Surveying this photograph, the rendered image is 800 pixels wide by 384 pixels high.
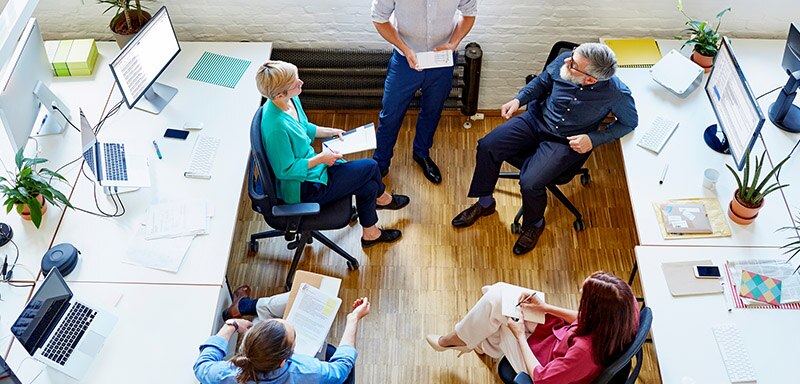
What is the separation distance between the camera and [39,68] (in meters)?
3.77

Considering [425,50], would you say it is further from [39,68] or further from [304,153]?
[39,68]

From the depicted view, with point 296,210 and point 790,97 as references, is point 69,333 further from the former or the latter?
point 790,97

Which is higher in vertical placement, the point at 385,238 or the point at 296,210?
the point at 296,210

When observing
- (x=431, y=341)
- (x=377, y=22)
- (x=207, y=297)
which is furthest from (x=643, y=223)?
(x=207, y=297)

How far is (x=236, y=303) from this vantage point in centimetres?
368

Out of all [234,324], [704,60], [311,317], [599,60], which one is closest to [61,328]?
[234,324]

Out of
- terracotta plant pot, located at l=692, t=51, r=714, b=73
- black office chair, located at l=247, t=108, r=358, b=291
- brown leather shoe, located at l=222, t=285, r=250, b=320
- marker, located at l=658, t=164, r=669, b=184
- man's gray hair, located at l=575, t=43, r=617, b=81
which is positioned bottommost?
brown leather shoe, located at l=222, t=285, r=250, b=320

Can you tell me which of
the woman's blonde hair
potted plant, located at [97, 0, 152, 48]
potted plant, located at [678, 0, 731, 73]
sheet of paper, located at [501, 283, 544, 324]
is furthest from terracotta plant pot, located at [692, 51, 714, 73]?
potted plant, located at [97, 0, 152, 48]

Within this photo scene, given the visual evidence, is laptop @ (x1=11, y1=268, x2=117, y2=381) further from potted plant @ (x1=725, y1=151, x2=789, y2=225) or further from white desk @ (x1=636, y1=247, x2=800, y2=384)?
potted plant @ (x1=725, y1=151, x2=789, y2=225)

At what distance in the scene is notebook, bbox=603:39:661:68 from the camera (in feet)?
13.8

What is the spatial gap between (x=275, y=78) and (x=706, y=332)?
2.19 m

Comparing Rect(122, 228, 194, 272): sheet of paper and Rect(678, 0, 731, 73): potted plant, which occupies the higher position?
Rect(678, 0, 731, 73): potted plant

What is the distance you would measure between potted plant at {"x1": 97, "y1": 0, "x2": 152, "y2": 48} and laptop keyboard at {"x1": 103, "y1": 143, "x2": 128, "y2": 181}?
842 millimetres

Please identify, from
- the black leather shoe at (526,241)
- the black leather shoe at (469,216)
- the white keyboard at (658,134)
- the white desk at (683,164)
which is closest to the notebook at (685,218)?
the white desk at (683,164)
